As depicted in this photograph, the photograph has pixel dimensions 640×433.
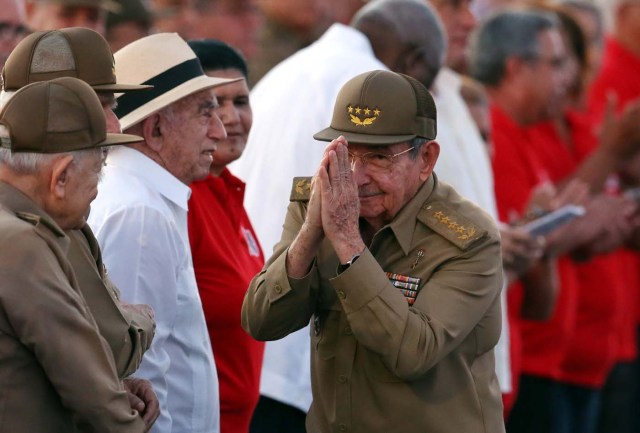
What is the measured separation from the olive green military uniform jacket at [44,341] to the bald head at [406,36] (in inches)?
116

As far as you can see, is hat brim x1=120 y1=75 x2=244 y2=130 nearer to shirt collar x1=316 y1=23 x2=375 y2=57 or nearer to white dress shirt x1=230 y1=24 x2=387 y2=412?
white dress shirt x1=230 y1=24 x2=387 y2=412

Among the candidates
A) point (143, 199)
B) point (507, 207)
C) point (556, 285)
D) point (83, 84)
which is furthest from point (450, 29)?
point (83, 84)

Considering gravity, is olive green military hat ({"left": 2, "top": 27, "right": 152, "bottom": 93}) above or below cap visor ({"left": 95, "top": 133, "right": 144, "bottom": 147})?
above

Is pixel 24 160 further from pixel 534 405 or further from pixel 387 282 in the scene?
pixel 534 405

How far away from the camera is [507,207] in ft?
24.3

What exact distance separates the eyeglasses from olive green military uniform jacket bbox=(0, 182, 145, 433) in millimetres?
948

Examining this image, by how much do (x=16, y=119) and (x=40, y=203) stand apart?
0.22 m

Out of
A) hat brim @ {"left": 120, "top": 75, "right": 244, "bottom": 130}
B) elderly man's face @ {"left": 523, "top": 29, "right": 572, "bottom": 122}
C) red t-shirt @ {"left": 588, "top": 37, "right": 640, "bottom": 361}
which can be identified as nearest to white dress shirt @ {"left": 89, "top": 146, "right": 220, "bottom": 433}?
hat brim @ {"left": 120, "top": 75, "right": 244, "bottom": 130}

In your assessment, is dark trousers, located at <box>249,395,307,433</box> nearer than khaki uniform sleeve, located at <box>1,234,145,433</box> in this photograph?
No

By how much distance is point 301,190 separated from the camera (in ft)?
13.5

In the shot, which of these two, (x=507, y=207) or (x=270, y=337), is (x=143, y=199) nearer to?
(x=270, y=337)

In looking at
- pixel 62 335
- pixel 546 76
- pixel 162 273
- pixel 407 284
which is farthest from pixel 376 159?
pixel 546 76

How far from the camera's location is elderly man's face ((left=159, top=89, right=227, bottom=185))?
14.8ft

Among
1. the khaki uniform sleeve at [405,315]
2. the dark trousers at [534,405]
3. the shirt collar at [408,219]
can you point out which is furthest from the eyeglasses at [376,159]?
the dark trousers at [534,405]
